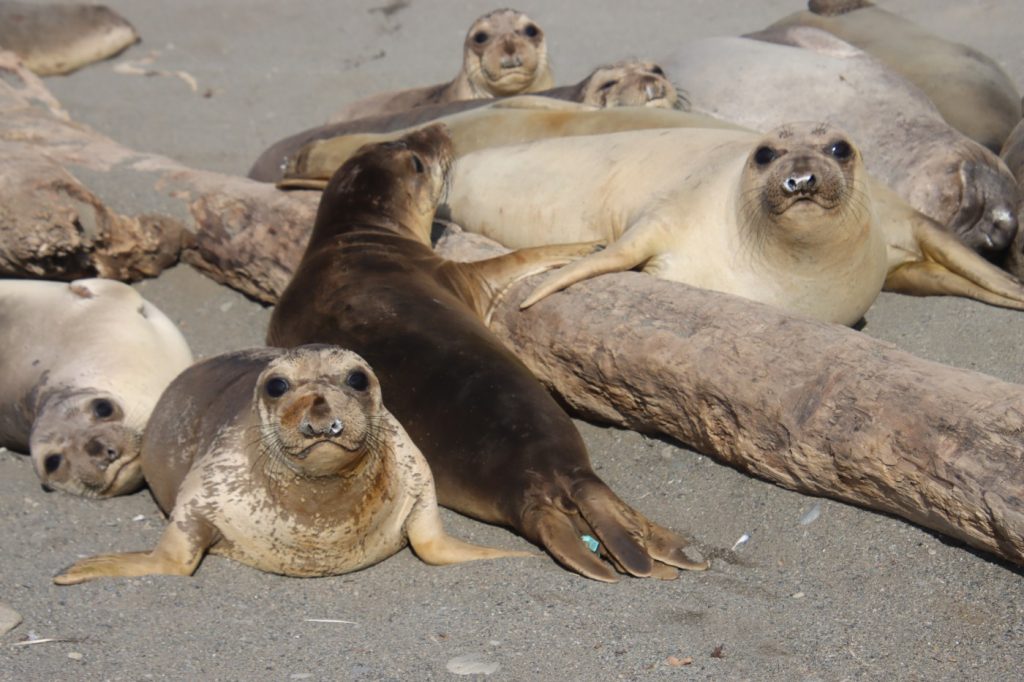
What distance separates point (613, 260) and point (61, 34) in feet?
22.3

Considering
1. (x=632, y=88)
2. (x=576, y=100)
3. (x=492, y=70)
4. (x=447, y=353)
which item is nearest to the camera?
(x=447, y=353)

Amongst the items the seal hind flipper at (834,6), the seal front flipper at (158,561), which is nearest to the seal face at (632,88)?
the seal hind flipper at (834,6)

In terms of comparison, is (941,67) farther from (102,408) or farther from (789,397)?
(102,408)

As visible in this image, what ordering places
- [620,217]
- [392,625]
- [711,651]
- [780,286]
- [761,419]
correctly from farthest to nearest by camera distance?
1. [620,217]
2. [780,286]
3. [761,419]
4. [392,625]
5. [711,651]

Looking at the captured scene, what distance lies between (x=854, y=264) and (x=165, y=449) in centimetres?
236

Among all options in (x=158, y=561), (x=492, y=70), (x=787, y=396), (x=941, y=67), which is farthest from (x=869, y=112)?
(x=158, y=561)

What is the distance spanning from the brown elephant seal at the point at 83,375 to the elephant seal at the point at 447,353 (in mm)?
556

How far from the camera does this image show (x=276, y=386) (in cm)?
363

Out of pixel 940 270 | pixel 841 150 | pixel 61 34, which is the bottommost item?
pixel 61 34

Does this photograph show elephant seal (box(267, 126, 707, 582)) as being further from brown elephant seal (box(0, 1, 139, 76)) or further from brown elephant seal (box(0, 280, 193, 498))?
brown elephant seal (box(0, 1, 139, 76))

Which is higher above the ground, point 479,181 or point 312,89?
point 479,181

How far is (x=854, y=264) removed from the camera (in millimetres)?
4855

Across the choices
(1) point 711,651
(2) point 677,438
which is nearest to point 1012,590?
(1) point 711,651

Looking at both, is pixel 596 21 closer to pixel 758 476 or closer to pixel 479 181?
pixel 479 181
